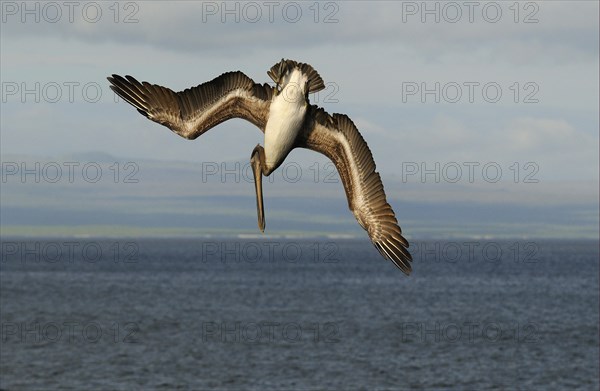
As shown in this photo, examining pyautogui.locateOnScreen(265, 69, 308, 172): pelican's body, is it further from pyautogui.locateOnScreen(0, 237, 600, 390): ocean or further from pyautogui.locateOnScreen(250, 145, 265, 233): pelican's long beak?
pyautogui.locateOnScreen(0, 237, 600, 390): ocean

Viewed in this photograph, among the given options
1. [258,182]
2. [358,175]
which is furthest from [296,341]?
[258,182]

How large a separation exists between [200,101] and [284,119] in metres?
1.85

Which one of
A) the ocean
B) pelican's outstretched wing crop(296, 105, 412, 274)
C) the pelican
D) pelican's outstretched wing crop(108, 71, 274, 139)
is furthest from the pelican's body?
the ocean

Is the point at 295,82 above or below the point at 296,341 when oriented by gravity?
above

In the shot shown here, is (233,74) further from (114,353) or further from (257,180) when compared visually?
(114,353)

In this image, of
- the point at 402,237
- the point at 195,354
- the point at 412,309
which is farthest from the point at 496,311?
the point at 402,237

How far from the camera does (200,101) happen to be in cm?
1587

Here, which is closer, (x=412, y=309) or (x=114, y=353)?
(x=114, y=353)

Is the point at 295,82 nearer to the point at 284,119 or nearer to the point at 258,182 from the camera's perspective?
the point at 284,119

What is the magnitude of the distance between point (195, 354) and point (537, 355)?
34.5 metres

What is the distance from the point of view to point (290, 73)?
14891 mm

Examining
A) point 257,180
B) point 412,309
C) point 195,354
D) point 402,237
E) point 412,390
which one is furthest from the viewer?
point 412,309

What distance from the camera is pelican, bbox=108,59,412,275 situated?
→ 48.2 ft

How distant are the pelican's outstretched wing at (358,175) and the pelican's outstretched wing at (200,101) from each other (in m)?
0.83
